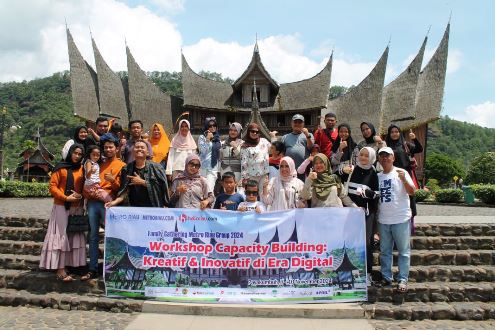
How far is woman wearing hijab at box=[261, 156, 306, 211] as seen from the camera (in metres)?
5.06

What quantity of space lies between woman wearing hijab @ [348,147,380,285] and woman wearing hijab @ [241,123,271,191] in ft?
3.89

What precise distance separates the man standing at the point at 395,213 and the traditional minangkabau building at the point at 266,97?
62.1 feet

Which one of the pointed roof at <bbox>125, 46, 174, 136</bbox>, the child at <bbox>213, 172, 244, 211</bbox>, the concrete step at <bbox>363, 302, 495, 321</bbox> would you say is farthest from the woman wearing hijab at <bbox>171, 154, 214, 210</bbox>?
the pointed roof at <bbox>125, 46, 174, 136</bbox>

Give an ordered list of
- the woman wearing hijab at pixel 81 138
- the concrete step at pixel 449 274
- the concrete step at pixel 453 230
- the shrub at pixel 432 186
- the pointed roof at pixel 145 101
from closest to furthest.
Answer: the concrete step at pixel 449 274 < the woman wearing hijab at pixel 81 138 < the concrete step at pixel 453 230 < the pointed roof at pixel 145 101 < the shrub at pixel 432 186

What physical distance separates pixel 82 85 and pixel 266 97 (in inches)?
456

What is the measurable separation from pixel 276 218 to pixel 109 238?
2119mm

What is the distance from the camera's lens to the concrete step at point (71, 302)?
15.8ft

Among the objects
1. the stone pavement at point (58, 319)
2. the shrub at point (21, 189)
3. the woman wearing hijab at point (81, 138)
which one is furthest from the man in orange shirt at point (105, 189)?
the shrub at point (21, 189)

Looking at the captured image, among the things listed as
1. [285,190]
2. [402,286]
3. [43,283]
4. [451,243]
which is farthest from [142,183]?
[451,243]

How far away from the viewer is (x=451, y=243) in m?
6.33

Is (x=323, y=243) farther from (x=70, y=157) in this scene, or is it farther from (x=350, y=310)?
(x=70, y=157)

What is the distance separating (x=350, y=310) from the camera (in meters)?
4.61

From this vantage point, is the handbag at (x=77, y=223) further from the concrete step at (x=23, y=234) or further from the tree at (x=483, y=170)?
the tree at (x=483, y=170)

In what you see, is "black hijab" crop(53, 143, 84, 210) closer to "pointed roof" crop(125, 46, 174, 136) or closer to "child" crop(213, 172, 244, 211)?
"child" crop(213, 172, 244, 211)
